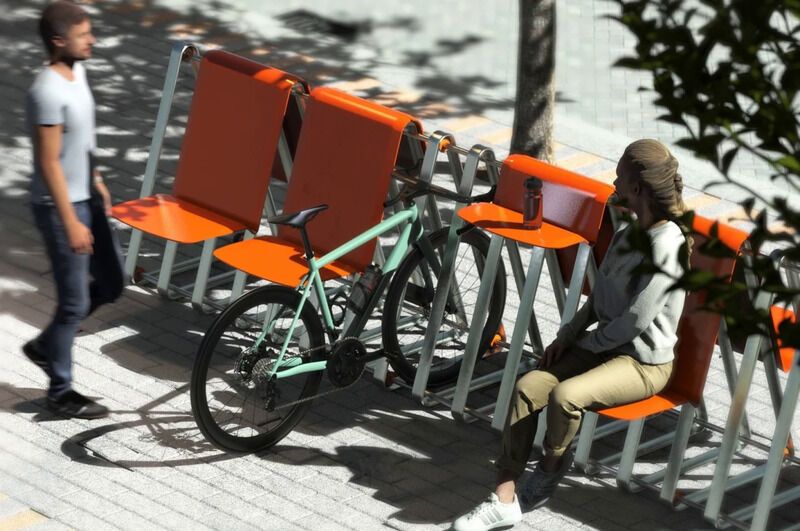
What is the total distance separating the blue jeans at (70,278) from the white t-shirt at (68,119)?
0.08 meters

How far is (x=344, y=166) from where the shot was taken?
7383 millimetres

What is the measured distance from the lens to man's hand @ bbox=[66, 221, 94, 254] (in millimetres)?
6512

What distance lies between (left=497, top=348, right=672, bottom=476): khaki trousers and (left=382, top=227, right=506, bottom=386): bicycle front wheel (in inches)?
39.2

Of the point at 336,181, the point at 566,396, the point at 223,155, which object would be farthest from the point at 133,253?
the point at 566,396

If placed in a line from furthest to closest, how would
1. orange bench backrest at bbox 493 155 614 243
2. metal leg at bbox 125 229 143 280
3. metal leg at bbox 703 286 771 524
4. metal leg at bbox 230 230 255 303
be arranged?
metal leg at bbox 125 229 143 280 < metal leg at bbox 230 230 255 303 < orange bench backrest at bbox 493 155 614 243 < metal leg at bbox 703 286 771 524

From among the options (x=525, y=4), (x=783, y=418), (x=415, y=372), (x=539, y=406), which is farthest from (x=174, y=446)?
(x=525, y=4)

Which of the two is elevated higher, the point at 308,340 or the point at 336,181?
the point at 336,181

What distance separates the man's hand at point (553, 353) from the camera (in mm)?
6539

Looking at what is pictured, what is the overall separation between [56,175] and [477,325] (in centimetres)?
204

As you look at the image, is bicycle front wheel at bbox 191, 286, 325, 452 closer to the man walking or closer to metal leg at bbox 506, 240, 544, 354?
the man walking

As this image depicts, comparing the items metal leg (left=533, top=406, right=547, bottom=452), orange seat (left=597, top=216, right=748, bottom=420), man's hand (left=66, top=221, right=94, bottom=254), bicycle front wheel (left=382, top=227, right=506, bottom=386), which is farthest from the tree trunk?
man's hand (left=66, top=221, right=94, bottom=254)

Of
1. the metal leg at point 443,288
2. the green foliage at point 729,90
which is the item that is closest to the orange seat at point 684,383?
the metal leg at point 443,288

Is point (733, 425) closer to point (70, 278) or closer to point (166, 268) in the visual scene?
point (70, 278)

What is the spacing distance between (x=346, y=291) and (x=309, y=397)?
1.33m
